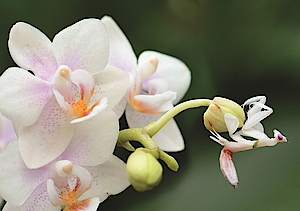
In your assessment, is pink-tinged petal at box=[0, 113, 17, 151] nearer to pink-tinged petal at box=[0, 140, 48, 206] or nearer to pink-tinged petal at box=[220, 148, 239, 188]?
pink-tinged petal at box=[0, 140, 48, 206]

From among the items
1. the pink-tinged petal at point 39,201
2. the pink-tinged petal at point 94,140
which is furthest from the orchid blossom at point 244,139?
the pink-tinged petal at point 39,201

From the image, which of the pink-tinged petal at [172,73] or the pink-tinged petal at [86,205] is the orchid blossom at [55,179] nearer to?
the pink-tinged petal at [86,205]

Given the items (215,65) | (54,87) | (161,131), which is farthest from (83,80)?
(215,65)

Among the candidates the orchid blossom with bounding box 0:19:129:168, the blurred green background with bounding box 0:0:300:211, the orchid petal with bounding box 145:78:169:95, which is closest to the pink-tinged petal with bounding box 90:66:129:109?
the orchid blossom with bounding box 0:19:129:168

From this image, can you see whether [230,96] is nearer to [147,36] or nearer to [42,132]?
[147,36]

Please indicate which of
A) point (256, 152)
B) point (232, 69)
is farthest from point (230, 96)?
point (256, 152)
